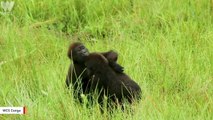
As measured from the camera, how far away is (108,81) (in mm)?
3518

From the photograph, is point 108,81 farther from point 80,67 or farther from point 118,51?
point 118,51

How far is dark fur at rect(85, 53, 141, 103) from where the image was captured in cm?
348

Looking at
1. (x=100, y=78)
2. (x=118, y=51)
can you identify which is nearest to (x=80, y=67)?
(x=100, y=78)

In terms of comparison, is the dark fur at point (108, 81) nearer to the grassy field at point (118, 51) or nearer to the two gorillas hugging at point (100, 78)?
the two gorillas hugging at point (100, 78)

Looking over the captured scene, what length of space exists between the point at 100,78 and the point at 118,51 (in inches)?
43.7

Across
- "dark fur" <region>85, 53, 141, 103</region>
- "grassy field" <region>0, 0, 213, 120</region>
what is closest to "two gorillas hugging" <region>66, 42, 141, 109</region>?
"dark fur" <region>85, 53, 141, 103</region>

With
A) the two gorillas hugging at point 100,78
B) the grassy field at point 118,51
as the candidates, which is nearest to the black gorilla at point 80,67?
the two gorillas hugging at point 100,78

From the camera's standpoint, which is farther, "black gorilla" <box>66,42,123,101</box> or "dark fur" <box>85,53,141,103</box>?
"black gorilla" <box>66,42,123,101</box>

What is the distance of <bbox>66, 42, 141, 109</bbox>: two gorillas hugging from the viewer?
3496 millimetres

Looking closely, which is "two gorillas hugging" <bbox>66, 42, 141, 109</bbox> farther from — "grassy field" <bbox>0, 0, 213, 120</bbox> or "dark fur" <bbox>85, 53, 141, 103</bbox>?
"grassy field" <bbox>0, 0, 213, 120</bbox>

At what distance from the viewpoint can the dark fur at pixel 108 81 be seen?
3484mm

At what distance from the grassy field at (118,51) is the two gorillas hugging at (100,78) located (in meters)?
0.10

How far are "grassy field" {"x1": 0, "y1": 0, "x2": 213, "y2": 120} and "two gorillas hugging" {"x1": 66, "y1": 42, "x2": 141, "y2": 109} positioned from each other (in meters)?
0.10

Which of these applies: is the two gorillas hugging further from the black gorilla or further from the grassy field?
the grassy field
